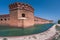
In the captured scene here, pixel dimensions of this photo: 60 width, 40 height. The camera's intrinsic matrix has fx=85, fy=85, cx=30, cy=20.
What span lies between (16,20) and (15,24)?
2.23 ft

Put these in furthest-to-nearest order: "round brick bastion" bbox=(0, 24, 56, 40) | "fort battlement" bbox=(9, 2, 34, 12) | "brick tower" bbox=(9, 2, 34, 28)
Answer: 1. "fort battlement" bbox=(9, 2, 34, 12)
2. "brick tower" bbox=(9, 2, 34, 28)
3. "round brick bastion" bbox=(0, 24, 56, 40)

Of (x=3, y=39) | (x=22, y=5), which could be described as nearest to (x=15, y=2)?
(x=22, y=5)

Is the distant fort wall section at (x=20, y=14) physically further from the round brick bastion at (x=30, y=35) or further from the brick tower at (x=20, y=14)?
the round brick bastion at (x=30, y=35)

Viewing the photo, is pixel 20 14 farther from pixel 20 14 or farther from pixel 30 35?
pixel 30 35

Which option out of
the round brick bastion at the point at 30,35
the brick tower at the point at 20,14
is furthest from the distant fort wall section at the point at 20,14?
the round brick bastion at the point at 30,35

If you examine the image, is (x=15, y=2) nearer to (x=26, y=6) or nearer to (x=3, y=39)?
(x=26, y=6)

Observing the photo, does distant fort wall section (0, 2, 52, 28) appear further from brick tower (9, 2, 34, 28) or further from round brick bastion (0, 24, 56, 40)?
round brick bastion (0, 24, 56, 40)

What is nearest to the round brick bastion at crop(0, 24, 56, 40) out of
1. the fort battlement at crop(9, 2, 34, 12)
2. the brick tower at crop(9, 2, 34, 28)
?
the brick tower at crop(9, 2, 34, 28)

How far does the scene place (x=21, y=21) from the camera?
13.4m

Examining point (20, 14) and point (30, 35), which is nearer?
point (30, 35)

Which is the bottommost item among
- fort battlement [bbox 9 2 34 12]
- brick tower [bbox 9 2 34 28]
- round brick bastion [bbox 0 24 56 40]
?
round brick bastion [bbox 0 24 56 40]

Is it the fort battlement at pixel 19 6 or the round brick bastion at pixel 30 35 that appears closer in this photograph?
the round brick bastion at pixel 30 35

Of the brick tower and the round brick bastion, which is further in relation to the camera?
the brick tower

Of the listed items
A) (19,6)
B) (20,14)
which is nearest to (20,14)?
(20,14)
